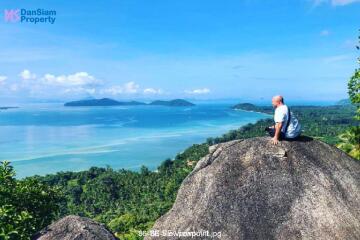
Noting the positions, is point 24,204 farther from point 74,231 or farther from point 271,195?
point 271,195

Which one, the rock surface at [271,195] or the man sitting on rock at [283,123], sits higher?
the man sitting on rock at [283,123]

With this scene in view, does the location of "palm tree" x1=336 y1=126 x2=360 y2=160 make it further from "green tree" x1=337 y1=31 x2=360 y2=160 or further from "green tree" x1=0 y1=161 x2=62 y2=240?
"green tree" x1=0 y1=161 x2=62 y2=240

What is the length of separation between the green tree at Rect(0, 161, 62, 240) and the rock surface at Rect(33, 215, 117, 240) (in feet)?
3.76

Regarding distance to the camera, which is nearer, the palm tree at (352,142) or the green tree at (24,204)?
the green tree at (24,204)

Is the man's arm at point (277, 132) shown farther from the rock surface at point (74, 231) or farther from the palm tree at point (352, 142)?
the palm tree at point (352, 142)

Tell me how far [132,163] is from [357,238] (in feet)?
457

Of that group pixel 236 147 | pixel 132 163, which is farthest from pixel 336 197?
pixel 132 163

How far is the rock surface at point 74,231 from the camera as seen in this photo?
12.1m

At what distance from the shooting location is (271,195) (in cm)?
1138

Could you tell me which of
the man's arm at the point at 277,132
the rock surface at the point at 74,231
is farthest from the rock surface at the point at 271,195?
the rock surface at the point at 74,231

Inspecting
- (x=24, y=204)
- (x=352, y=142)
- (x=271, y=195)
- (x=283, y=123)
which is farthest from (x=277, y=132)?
(x=352, y=142)

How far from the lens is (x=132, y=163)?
148 m

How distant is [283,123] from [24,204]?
1063 centimetres

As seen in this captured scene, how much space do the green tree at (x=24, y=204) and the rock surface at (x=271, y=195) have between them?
4981 millimetres
